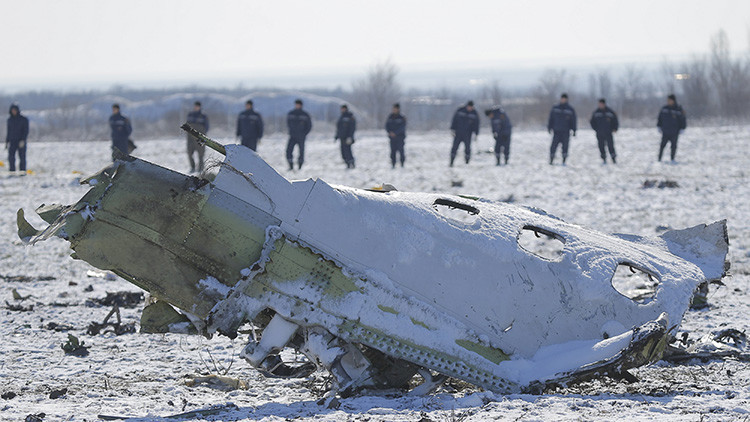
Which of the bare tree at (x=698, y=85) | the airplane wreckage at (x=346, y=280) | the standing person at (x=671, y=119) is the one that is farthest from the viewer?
the bare tree at (x=698, y=85)

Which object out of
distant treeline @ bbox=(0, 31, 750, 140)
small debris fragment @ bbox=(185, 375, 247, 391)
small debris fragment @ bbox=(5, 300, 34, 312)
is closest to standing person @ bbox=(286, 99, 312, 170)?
small debris fragment @ bbox=(5, 300, 34, 312)

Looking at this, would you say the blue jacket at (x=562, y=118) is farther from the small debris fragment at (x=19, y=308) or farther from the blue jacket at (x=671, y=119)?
the small debris fragment at (x=19, y=308)

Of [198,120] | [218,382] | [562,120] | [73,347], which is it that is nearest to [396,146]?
[562,120]

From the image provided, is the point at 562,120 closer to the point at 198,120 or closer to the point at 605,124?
the point at 605,124

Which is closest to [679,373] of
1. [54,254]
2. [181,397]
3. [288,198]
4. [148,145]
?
[288,198]

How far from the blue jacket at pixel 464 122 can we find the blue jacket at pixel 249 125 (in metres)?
4.94

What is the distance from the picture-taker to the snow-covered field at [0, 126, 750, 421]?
549 centimetres

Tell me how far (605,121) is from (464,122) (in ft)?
12.1

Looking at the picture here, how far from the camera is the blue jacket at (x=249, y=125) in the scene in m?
21.6

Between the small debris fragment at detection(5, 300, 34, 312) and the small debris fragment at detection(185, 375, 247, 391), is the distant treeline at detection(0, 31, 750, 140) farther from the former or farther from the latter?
the small debris fragment at detection(185, 375, 247, 391)

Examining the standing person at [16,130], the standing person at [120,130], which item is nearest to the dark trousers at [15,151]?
the standing person at [16,130]

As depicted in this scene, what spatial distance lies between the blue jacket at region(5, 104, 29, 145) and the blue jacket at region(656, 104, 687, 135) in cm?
1594

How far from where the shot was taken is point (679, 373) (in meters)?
6.57

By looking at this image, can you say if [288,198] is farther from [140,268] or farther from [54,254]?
[54,254]
